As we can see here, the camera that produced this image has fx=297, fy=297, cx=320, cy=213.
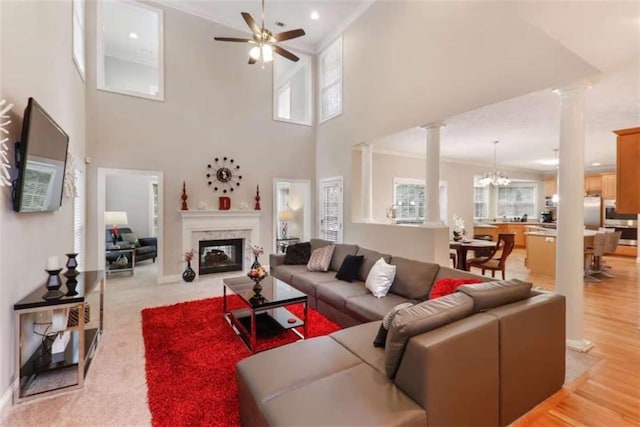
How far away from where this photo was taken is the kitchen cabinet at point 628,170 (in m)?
2.78

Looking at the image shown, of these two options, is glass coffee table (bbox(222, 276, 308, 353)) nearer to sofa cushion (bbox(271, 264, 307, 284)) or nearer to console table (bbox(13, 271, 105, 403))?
sofa cushion (bbox(271, 264, 307, 284))

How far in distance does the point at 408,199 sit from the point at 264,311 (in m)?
6.09

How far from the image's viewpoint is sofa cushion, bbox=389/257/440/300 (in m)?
3.09

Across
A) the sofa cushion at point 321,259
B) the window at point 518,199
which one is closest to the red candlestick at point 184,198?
the sofa cushion at point 321,259

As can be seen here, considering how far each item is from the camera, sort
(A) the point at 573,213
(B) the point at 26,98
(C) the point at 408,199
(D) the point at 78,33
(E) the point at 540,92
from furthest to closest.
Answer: (C) the point at 408,199 → (D) the point at 78,33 → (E) the point at 540,92 → (A) the point at 573,213 → (B) the point at 26,98

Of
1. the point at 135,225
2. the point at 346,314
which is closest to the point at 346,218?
the point at 346,314

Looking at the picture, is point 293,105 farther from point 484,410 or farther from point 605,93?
point 484,410

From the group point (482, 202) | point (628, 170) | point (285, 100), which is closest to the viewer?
point (628, 170)

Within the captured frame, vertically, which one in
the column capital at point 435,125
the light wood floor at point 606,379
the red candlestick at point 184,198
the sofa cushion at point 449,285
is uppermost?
the column capital at point 435,125

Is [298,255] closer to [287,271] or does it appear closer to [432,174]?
[287,271]

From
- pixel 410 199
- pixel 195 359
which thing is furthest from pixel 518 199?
pixel 195 359

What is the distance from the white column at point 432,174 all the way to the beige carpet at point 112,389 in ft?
7.71

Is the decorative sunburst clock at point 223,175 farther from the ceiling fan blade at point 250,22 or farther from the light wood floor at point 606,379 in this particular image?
the light wood floor at point 606,379

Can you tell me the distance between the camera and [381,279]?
3311 millimetres
